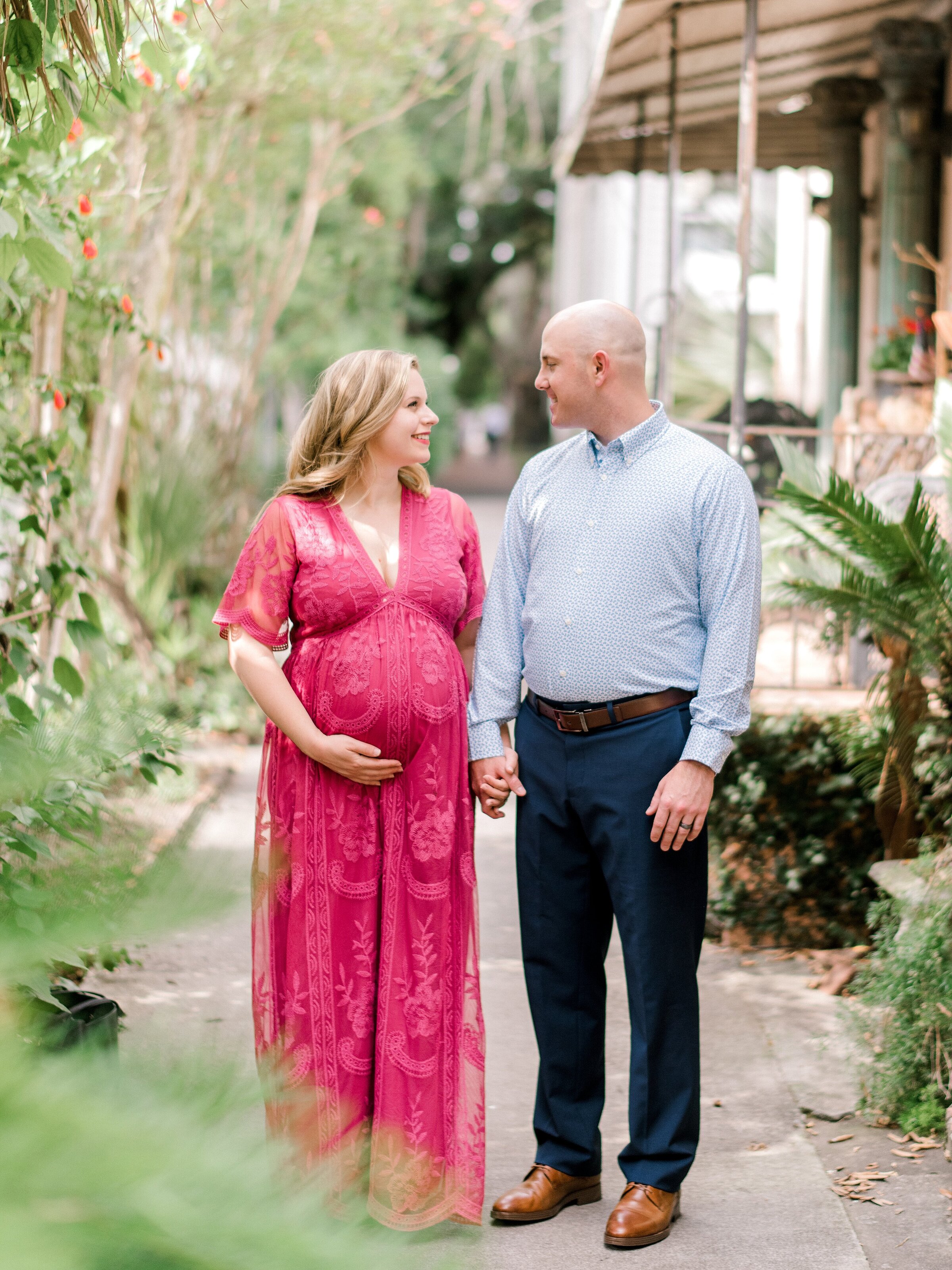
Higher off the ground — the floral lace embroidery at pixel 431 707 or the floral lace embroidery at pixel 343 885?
the floral lace embroidery at pixel 431 707

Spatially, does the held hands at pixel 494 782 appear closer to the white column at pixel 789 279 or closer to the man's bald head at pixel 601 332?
the man's bald head at pixel 601 332

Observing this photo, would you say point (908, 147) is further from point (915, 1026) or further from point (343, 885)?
point (343, 885)

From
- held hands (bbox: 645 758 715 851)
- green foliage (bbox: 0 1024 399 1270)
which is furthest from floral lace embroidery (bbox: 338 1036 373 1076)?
green foliage (bbox: 0 1024 399 1270)

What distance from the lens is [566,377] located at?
3004 mm

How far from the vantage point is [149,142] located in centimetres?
698

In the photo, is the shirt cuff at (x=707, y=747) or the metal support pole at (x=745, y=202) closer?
the shirt cuff at (x=707, y=747)

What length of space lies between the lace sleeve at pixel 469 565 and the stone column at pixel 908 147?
5465mm

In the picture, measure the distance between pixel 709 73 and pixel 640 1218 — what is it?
6.75m

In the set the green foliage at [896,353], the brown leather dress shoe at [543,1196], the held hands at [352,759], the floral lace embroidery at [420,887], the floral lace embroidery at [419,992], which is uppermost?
the green foliage at [896,353]

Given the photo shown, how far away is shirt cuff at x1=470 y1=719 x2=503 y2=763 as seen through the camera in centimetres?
314

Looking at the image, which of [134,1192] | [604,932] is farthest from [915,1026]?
[134,1192]

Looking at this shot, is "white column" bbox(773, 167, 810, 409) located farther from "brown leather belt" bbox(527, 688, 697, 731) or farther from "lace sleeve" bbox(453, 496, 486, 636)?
"brown leather belt" bbox(527, 688, 697, 731)

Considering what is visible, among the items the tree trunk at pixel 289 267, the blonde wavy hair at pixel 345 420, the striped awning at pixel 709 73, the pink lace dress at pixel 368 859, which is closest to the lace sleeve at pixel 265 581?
the pink lace dress at pixel 368 859

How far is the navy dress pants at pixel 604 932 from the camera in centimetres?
301
